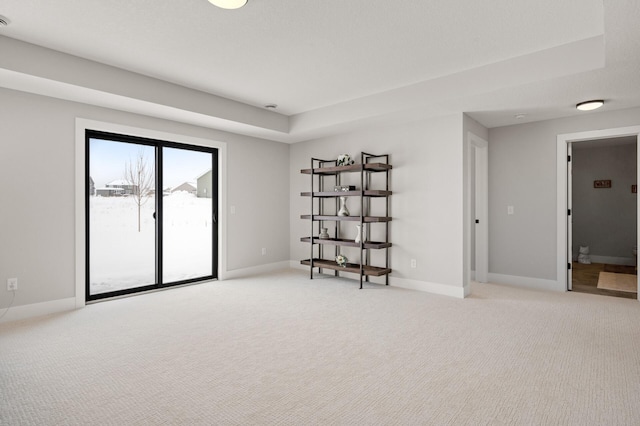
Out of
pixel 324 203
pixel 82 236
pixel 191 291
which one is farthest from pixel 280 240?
pixel 82 236

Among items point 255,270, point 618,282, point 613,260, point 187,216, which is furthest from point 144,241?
point 613,260

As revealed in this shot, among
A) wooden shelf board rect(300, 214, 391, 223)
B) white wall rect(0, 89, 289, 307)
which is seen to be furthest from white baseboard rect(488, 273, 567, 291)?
white wall rect(0, 89, 289, 307)

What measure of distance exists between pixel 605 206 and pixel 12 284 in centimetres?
934

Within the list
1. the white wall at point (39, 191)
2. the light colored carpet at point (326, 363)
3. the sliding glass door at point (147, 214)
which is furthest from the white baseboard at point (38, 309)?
the sliding glass door at point (147, 214)

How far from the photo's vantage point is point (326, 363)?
8.64 ft

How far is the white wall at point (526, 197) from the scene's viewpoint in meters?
4.86

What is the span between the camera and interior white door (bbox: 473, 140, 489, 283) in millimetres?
5387

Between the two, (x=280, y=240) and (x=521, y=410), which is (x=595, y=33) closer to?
(x=521, y=410)

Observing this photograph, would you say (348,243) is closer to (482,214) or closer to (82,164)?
(482,214)

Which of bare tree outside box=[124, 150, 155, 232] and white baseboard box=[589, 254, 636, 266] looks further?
white baseboard box=[589, 254, 636, 266]

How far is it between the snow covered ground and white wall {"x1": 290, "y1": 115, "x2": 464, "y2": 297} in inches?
106

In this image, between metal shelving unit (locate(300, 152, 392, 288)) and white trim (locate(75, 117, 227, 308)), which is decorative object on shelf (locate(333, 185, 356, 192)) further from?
white trim (locate(75, 117, 227, 308))

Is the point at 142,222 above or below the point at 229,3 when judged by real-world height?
below

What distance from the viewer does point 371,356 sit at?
275cm
